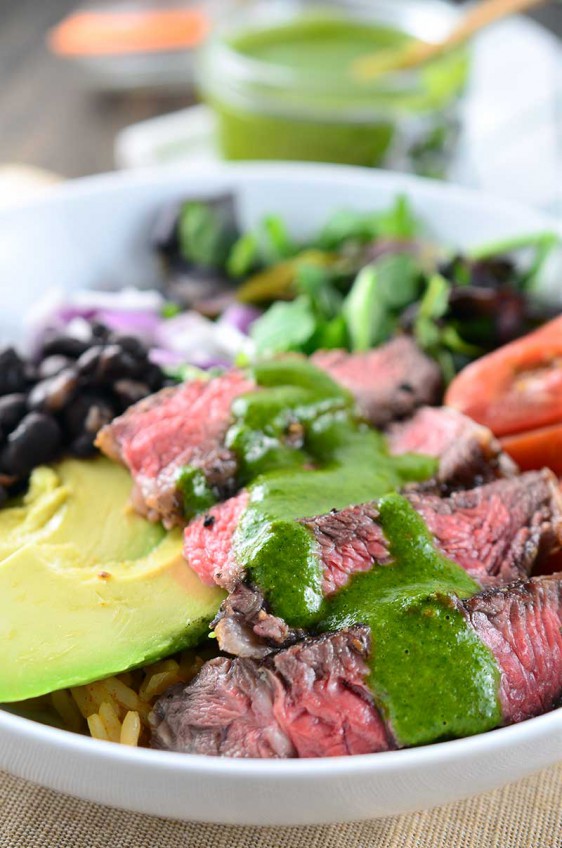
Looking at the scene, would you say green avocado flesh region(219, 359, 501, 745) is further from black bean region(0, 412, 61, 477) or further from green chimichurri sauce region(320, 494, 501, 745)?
black bean region(0, 412, 61, 477)

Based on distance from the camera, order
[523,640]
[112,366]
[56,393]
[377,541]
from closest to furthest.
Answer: [523,640]
[377,541]
[56,393]
[112,366]

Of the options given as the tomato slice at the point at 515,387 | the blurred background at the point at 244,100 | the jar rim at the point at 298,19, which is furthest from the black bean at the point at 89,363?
the jar rim at the point at 298,19

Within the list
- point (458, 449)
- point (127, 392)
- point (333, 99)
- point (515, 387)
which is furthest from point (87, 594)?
point (333, 99)

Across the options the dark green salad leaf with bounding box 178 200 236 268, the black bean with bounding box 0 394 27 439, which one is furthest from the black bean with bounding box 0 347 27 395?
the dark green salad leaf with bounding box 178 200 236 268

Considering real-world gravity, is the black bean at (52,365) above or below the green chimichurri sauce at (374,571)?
above

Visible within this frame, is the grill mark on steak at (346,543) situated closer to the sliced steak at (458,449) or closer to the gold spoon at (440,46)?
the sliced steak at (458,449)

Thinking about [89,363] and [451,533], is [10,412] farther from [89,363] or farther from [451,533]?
[451,533]
